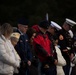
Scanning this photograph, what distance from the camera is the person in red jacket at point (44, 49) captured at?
13664 millimetres

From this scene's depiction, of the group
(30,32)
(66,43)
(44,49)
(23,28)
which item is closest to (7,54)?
(23,28)

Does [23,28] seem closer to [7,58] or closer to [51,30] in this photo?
[7,58]

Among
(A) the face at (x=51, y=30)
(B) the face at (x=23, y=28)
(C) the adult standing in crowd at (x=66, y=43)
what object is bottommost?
(C) the adult standing in crowd at (x=66, y=43)

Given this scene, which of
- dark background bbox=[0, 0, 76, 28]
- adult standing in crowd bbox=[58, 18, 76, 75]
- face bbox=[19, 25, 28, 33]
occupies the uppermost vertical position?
face bbox=[19, 25, 28, 33]

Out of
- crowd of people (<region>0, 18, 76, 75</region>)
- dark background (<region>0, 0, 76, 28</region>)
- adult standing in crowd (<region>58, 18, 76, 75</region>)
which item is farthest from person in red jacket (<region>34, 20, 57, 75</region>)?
dark background (<region>0, 0, 76, 28</region>)

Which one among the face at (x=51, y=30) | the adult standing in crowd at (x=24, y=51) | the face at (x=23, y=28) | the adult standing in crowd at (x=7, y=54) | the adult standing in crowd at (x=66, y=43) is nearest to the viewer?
the adult standing in crowd at (x=7, y=54)

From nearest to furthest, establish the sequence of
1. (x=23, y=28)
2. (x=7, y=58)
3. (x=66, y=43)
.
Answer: (x=7, y=58) < (x=23, y=28) < (x=66, y=43)

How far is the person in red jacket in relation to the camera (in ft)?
44.8

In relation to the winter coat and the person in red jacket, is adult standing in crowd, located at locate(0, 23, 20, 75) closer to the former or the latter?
the winter coat

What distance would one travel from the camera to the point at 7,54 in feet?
40.5

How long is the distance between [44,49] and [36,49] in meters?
0.19

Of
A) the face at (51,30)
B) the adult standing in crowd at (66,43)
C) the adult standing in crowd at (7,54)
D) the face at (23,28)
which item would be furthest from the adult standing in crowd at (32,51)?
the adult standing in crowd at (66,43)

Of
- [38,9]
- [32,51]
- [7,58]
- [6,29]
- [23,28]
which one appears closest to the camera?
[7,58]

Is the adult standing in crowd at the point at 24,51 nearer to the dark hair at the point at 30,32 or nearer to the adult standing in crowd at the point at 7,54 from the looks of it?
the dark hair at the point at 30,32
